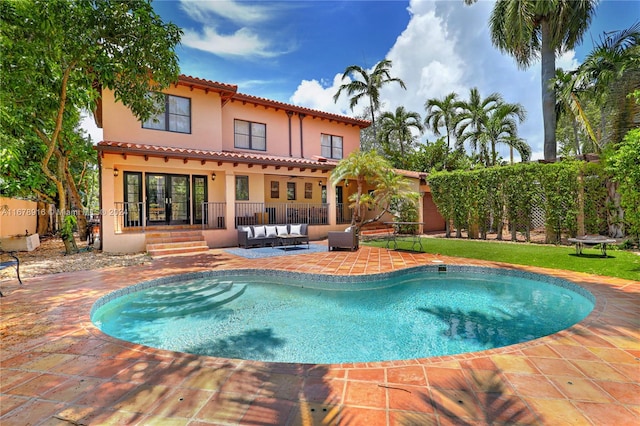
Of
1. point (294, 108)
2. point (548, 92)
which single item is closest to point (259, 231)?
point (294, 108)

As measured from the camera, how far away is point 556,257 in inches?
380

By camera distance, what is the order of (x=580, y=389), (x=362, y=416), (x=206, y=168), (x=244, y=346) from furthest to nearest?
(x=206, y=168)
(x=244, y=346)
(x=580, y=389)
(x=362, y=416)

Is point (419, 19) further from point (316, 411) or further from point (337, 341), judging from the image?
point (316, 411)

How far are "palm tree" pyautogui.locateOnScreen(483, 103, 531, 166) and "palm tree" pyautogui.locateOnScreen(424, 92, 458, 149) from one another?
2878 mm

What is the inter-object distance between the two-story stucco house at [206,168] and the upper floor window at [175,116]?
0.15 ft

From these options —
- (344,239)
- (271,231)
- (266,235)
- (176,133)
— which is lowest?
(344,239)

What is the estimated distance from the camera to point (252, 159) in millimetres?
13859

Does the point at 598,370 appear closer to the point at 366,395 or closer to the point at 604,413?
the point at 604,413

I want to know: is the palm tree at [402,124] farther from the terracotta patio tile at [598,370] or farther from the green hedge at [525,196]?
the terracotta patio tile at [598,370]

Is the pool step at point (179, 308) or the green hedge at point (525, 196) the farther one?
the green hedge at point (525, 196)

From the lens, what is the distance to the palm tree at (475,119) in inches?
886

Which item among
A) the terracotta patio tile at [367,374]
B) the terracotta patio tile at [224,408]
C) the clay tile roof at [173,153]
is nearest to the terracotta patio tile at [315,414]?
the terracotta patio tile at [224,408]

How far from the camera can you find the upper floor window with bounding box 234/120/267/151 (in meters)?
16.8

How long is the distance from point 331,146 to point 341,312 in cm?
1569
